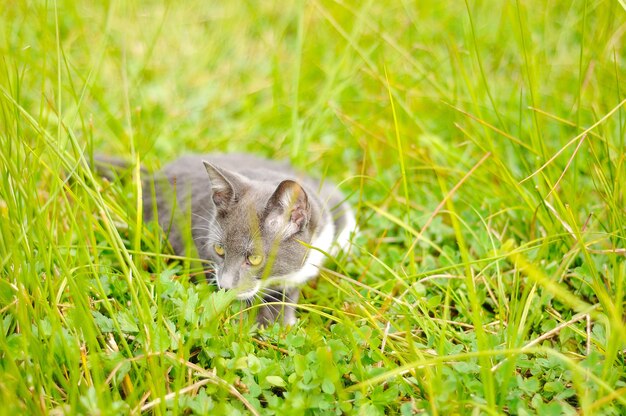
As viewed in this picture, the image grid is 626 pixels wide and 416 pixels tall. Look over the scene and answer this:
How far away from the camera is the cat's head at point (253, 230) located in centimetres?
243

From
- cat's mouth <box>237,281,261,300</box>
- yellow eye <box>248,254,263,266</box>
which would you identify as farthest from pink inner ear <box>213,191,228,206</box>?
cat's mouth <box>237,281,261,300</box>

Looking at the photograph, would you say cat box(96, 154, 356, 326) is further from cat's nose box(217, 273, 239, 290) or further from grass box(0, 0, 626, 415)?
grass box(0, 0, 626, 415)

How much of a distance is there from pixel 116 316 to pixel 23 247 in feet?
1.38

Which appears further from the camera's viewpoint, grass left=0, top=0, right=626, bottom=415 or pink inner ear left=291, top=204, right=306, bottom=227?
pink inner ear left=291, top=204, right=306, bottom=227

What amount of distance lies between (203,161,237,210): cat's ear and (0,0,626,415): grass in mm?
315

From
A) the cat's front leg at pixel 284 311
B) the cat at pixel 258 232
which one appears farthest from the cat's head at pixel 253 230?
the cat's front leg at pixel 284 311

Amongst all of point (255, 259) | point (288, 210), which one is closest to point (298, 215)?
point (288, 210)

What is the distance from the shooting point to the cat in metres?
2.43

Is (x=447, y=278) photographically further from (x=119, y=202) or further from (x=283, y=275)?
(x=119, y=202)

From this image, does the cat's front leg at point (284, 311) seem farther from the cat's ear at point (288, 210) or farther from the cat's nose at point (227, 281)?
the cat's ear at point (288, 210)

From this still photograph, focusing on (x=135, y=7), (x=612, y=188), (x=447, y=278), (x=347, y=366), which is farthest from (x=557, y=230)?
(x=135, y=7)

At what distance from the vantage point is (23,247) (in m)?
2.07

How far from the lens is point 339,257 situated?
2.90m

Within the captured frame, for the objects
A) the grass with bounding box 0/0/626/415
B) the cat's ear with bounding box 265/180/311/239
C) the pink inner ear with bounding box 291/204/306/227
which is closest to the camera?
the grass with bounding box 0/0/626/415
